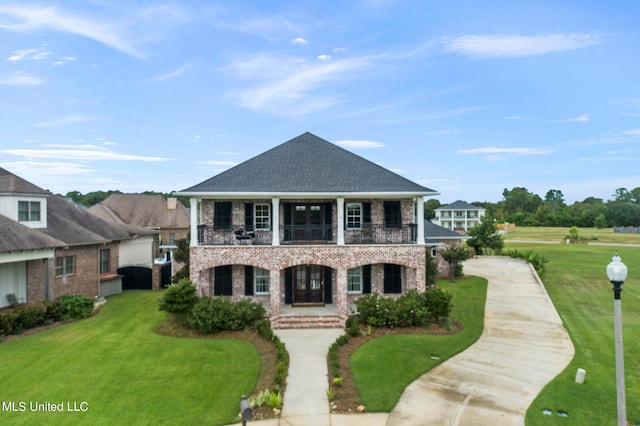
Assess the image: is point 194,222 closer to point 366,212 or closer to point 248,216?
point 248,216

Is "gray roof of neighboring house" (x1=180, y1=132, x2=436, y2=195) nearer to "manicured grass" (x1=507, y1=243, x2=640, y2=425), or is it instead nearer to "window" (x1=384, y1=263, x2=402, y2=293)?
"window" (x1=384, y1=263, x2=402, y2=293)

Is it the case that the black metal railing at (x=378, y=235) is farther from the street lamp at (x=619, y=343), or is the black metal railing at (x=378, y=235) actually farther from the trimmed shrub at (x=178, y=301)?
the street lamp at (x=619, y=343)

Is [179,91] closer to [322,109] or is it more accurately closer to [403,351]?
[322,109]

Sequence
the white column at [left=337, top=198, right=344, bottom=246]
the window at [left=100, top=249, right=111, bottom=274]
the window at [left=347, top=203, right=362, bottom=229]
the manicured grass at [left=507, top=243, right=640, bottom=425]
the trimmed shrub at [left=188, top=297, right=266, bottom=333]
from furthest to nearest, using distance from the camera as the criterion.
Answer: the window at [left=100, top=249, right=111, bottom=274] → the window at [left=347, top=203, right=362, bottom=229] → the white column at [left=337, top=198, right=344, bottom=246] → the trimmed shrub at [left=188, top=297, right=266, bottom=333] → the manicured grass at [left=507, top=243, right=640, bottom=425]

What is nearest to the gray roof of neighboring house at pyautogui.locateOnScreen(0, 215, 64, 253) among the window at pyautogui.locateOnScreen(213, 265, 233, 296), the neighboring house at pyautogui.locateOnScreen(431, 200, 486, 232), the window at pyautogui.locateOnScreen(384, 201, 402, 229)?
the window at pyautogui.locateOnScreen(213, 265, 233, 296)

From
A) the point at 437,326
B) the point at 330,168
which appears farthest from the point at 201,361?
the point at 330,168

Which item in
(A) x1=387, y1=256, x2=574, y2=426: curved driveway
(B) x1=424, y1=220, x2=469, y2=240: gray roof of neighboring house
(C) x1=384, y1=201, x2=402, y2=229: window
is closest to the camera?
(A) x1=387, y1=256, x2=574, y2=426: curved driveway
